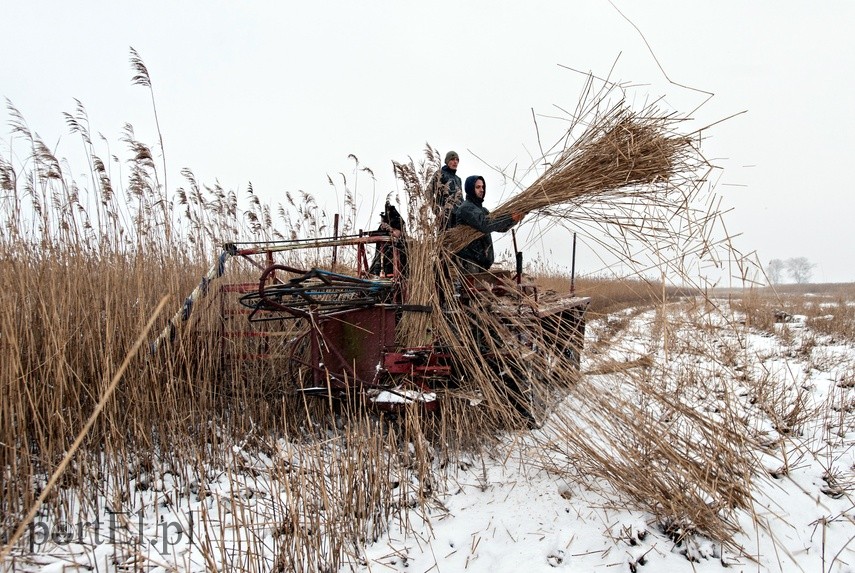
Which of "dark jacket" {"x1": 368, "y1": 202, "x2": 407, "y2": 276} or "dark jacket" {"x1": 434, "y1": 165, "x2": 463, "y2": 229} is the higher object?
"dark jacket" {"x1": 434, "y1": 165, "x2": 463, "y2": 229}

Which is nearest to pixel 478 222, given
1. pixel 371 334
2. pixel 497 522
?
pixel 371 334

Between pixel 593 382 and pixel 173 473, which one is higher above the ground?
pixel 593 382

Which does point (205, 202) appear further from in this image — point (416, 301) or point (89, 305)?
point (416, 301)

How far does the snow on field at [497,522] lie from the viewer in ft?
6.29

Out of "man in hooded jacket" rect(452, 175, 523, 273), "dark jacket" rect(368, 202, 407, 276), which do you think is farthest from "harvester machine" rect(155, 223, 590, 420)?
"man in hooded jacket" rect(452, 175, 523, 273)

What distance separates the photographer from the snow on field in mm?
1916

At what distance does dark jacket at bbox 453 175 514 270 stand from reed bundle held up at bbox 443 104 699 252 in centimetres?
32

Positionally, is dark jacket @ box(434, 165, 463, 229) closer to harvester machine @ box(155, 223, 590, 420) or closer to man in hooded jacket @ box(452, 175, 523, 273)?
man in hooded jacket @ box(452, 175, 523, 273)

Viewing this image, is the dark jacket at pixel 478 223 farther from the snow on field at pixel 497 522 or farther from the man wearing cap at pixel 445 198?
the snow on field at pixel 497 522

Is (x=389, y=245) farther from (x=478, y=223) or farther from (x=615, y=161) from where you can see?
(x=615, y=161)

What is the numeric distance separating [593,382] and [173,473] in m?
2.31

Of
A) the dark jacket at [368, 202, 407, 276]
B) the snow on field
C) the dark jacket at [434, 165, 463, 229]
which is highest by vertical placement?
the dark jacket at [434, 165, 463, 229]

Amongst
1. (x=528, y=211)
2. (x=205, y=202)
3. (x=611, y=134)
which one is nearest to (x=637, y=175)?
(x=611, y=134)

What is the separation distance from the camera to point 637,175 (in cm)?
270
